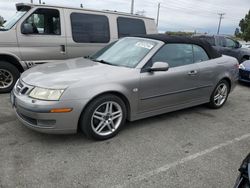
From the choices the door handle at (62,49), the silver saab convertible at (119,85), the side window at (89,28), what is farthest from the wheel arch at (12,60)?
the silver saab convertible at (119,85)

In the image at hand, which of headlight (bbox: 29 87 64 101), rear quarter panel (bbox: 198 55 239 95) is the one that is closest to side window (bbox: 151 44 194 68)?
rear quarter panel (bbox: 198 55 239 95)

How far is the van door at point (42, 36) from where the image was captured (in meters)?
5.30

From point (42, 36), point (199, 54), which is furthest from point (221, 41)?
point (42, 36)

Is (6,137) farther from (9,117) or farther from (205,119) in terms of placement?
(205,119)

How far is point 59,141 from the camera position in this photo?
11.3 ft

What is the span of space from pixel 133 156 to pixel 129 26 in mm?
4420

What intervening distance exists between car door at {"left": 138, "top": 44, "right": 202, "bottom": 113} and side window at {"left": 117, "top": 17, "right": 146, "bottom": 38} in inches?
97.4

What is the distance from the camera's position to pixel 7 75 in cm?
538

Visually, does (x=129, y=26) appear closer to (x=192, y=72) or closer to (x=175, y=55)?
(x=175, y=55)

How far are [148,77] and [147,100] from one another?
0.37m

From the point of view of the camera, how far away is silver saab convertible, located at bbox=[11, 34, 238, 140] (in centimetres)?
315

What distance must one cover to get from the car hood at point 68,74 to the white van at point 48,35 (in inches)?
69.3

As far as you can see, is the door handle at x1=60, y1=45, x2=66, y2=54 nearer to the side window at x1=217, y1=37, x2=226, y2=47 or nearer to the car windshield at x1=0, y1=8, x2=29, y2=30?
the car windshield at x1=0, y1=8, x2=29, y2=30

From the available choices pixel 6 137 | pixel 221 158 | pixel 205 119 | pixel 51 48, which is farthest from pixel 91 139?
pixel 51 48
